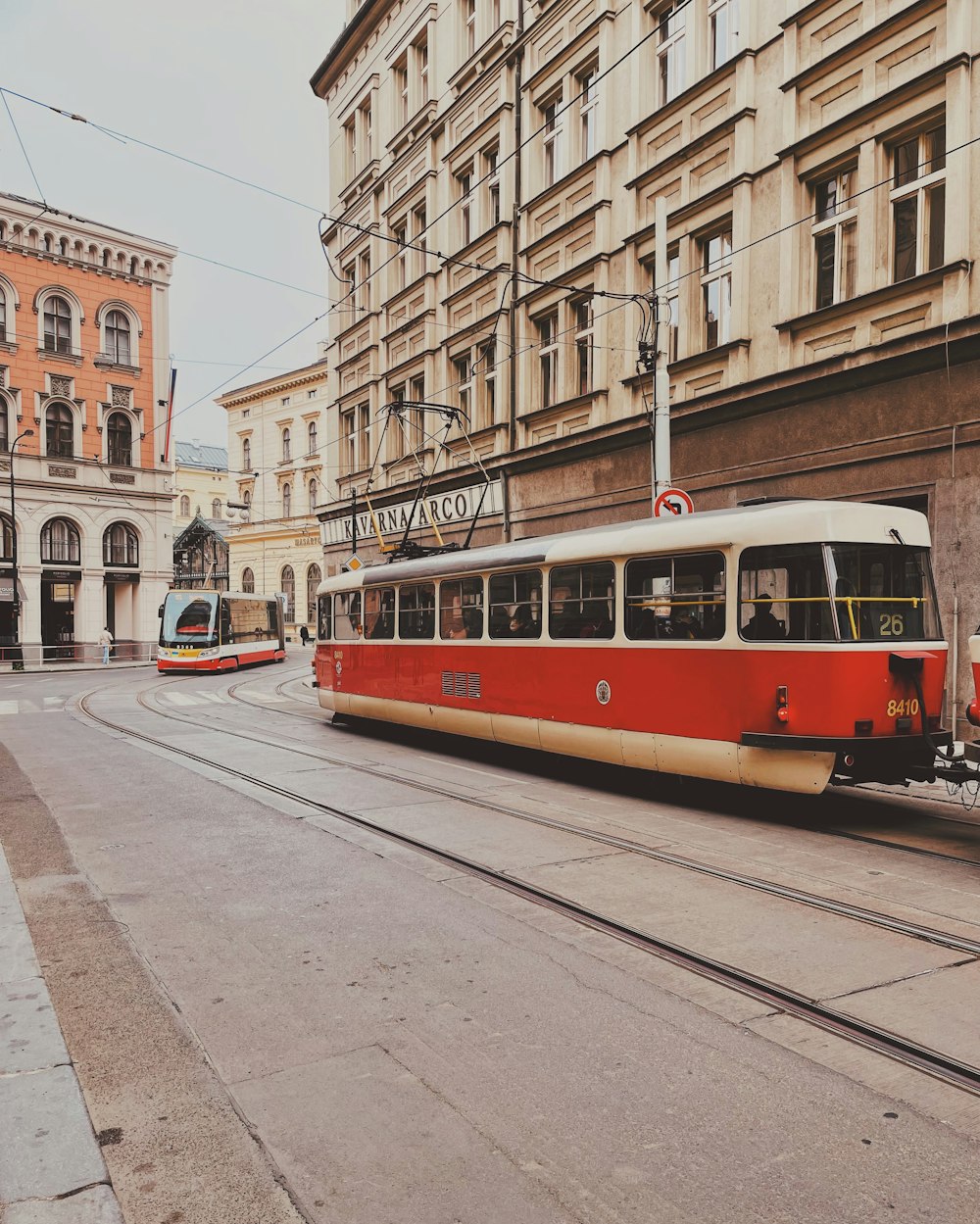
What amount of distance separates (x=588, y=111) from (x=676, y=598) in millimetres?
14115

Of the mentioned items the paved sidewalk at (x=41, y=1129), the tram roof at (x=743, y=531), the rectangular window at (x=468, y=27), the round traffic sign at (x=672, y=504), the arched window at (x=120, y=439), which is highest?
the rectangular window at (x=468, y=27)

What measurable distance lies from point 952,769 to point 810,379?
765 cm

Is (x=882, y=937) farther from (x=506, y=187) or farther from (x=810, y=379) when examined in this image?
(x=506, y=187)

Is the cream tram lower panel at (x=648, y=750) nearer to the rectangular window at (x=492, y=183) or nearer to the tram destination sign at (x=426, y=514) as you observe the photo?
the tram destination sign at (x=426, y=514)

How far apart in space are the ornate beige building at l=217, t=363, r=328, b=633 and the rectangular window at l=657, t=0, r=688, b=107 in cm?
3839

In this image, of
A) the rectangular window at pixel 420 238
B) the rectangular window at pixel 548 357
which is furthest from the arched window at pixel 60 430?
the rectangular window at pixel 548 357

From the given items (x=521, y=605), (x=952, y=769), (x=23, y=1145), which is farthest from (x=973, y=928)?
(x=521, y=605)

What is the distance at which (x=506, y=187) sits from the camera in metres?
22.0

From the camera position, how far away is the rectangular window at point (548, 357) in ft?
67.4

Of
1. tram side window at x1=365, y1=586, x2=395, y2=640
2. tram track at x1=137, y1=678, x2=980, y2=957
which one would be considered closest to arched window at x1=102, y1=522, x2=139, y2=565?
tram side window at x1=365, y1=586, x2=395, y2=640

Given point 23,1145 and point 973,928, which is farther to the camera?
point 973,928

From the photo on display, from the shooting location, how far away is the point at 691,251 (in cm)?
1664

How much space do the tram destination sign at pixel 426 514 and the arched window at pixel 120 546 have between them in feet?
60.0

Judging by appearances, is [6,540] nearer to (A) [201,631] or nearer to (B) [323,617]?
(A) [201,631]
